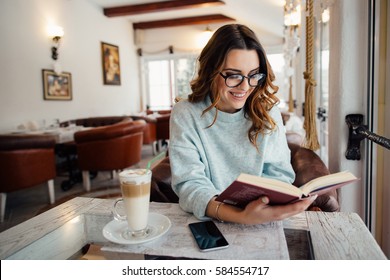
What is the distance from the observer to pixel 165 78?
720 cm

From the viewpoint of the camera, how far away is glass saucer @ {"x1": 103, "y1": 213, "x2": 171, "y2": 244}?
24.5 inches

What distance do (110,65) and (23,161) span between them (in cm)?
376

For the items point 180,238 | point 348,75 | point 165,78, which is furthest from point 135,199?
point 165,78

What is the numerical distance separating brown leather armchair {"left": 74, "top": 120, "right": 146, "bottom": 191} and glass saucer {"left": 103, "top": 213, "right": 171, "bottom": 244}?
2393 mm

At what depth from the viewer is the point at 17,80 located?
3.71m

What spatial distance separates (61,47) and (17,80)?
40.1 inches

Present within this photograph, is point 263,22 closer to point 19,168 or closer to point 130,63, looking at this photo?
point 130,63

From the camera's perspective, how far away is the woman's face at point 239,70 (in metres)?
0.87

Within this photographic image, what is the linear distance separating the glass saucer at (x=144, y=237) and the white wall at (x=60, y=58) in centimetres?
356

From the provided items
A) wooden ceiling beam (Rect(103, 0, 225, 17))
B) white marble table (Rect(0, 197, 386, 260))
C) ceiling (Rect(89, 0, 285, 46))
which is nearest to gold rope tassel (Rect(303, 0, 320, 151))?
white marble table (Rect(0, 197, 386, 260))

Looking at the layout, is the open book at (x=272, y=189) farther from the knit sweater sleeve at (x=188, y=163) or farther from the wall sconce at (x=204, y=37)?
the wall sconce at (x=204, y=37)

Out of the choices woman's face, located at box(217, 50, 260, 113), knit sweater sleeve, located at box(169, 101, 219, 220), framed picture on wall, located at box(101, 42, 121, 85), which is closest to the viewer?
knit sweater sleeve, located at box(169, 101, 219, 220)

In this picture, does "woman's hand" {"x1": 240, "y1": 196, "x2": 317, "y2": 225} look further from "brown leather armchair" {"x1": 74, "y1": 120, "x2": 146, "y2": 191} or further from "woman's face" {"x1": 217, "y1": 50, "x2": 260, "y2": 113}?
"brown leather armchair" {"x1": 74, "y1": 120, "x2": 146, "y2": 191}
